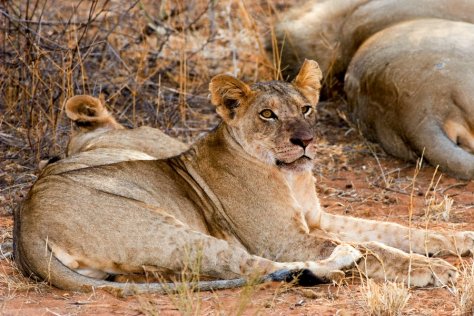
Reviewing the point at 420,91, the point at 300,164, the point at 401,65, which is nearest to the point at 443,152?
the point at 420,91

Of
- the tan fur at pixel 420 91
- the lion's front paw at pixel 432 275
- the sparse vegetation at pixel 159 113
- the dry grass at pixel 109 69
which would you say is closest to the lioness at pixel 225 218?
the lion's front paw at pixel 432 275

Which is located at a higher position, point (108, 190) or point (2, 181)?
point (108, 190)

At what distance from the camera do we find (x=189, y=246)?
4.21m

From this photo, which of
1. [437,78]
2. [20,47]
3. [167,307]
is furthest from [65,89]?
[167,307]

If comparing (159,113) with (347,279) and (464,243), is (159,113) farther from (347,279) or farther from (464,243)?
(347,279)

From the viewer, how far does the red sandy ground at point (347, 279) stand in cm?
385

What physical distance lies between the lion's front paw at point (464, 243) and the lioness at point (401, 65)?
860 mm

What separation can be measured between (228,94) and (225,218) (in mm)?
589

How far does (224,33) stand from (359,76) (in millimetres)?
1954

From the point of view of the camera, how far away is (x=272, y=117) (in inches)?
184

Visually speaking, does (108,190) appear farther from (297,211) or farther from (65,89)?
(65,89)

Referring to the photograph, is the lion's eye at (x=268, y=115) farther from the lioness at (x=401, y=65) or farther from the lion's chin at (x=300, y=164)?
the lioness at (x=401, y=65)

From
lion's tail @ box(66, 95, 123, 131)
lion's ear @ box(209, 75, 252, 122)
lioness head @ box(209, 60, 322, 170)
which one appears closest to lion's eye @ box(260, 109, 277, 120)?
lioness head @ box(209, 60, 322, 170)

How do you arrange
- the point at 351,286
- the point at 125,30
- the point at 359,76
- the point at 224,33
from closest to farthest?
1. the point at 351,286
2. the point at 359,76
3. the point at 125,30
4. the point at 224,33
